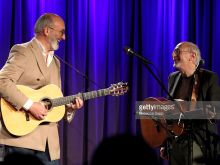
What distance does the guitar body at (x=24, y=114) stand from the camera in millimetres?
3234

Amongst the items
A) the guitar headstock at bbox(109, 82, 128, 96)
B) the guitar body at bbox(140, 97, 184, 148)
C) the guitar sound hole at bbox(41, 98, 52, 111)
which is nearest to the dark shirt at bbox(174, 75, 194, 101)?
the guitar body at bbox(140, 97, 184, 148)

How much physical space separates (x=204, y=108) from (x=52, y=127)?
55.1 inches

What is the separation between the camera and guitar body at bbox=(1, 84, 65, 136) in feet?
10.6

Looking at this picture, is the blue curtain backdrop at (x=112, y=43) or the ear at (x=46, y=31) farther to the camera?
the blue curtain backdrop at (x=112, y=43)

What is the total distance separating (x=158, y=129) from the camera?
3.85m

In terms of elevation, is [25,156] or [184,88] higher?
[184,88]

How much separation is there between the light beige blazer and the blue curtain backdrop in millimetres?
1315

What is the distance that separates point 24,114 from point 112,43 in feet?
6.61

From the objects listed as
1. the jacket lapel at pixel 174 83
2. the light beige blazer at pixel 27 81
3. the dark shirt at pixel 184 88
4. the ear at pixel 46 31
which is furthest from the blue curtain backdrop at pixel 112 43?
the light beige blazer at pixel 27 81

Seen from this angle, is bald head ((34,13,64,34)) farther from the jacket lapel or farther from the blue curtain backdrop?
the jacket lapel

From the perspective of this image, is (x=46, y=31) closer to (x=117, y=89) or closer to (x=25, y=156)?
(x=117, y=89)

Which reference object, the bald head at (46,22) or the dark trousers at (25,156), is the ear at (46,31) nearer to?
the bald head at (46,22)

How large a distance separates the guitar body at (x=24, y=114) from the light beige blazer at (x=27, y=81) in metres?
0.05

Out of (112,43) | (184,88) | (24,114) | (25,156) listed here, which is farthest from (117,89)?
(112,43)
